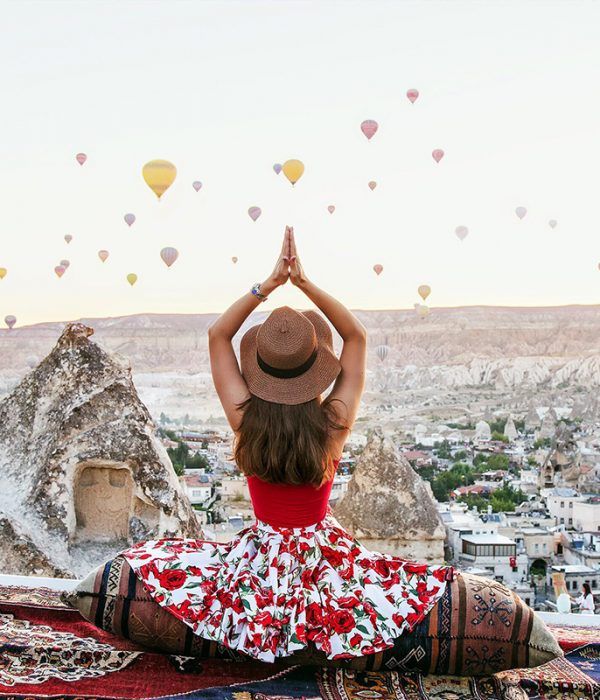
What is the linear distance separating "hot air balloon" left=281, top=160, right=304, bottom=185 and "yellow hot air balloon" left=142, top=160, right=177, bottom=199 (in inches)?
66.7

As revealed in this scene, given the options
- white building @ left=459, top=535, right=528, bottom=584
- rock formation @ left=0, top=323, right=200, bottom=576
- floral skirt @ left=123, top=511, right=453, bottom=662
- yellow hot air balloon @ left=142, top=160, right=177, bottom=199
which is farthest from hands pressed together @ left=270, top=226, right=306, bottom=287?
white building @ left=459, top=535, right=528, bottom=584

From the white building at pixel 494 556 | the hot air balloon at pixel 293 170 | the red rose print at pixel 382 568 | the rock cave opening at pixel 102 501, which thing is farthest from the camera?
the white building at pixel 494 556

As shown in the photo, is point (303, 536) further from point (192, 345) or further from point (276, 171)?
point (192, 345)

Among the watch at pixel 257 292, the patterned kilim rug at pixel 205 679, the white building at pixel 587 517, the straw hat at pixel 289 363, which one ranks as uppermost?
the watch at pixel 257 292

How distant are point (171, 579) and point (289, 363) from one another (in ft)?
1.87

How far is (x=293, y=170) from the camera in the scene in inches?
412

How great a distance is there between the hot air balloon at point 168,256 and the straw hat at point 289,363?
12298 mm

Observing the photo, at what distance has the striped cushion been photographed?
210 centimetres

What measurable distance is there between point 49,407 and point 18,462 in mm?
300

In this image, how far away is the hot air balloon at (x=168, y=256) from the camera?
1423cm

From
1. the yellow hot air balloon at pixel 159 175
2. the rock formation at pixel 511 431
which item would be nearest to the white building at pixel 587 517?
the yellow hot air balloon at pixel 159 175

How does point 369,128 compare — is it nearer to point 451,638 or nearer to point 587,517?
point 451,638

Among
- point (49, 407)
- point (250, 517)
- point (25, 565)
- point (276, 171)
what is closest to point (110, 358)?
point (49, 407)

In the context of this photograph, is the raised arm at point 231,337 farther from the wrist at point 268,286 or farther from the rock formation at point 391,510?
the rock formation at point 391,510
